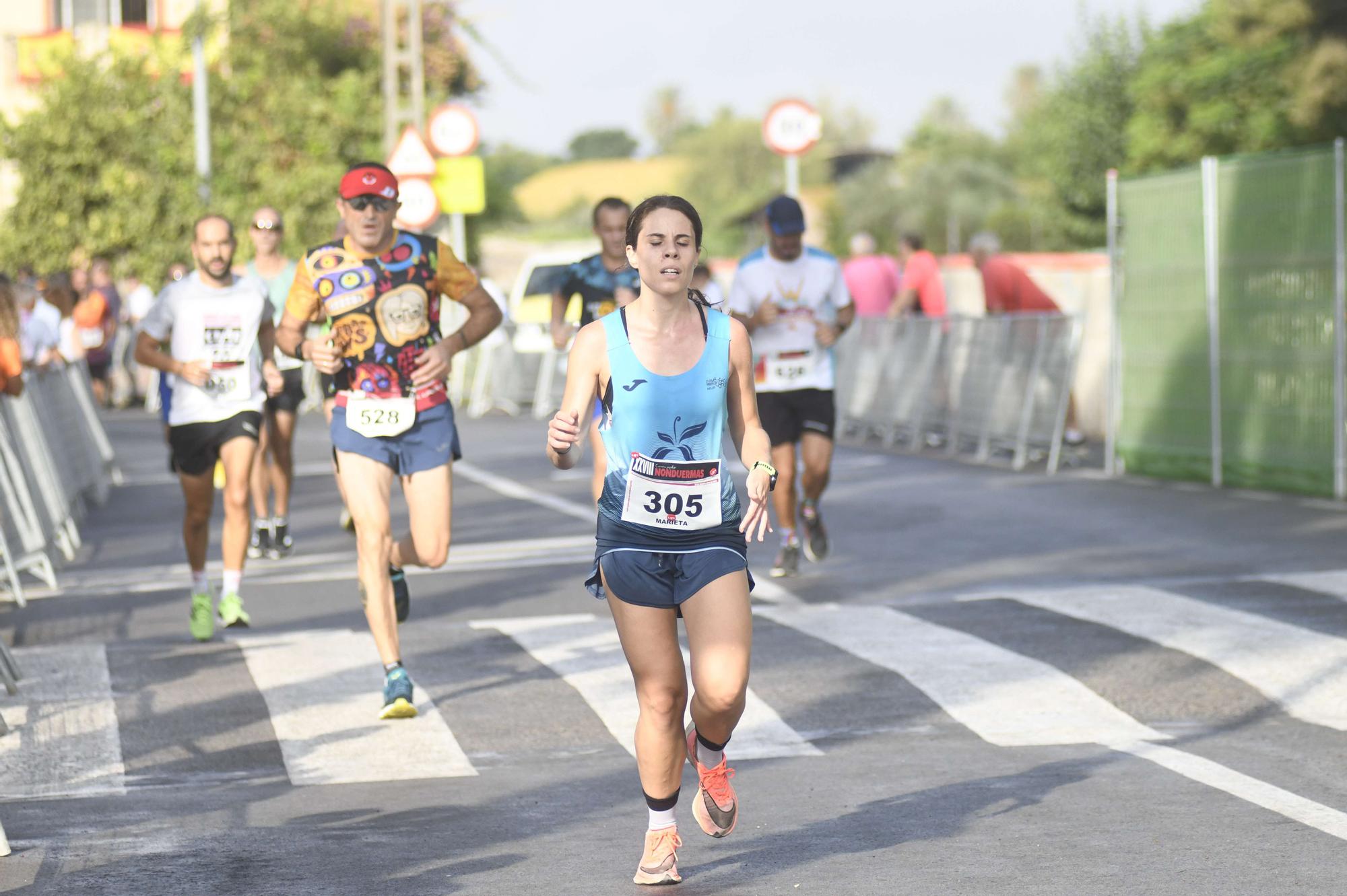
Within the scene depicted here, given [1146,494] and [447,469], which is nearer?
[447,469]

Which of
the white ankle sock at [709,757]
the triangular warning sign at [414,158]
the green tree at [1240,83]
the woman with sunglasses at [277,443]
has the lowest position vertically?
the white ankle sock at [709,757]

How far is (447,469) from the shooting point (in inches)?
334

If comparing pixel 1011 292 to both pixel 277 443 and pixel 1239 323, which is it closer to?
pixel 1239 323

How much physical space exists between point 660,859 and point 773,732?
2196 millimetres

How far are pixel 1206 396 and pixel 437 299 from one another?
9.43 meters

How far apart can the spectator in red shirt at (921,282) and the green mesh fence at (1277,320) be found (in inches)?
236

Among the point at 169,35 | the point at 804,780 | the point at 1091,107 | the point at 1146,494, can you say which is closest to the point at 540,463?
the point at 1146,494

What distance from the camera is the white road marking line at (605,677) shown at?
24.8 feet

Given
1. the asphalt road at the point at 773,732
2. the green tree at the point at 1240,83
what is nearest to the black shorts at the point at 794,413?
the asphalt road at the point at 773,732

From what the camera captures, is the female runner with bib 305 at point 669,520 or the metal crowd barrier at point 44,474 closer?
the female runner with bib 305 at point 669,520

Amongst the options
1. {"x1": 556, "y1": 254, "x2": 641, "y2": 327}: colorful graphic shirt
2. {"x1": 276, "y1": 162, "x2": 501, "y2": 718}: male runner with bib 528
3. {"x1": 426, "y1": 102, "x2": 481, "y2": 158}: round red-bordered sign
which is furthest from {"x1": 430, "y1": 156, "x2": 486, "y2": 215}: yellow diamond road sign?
{"x1": 276, "y1": 162, "x2": 501, "y2": 718}: male runner with bib 528

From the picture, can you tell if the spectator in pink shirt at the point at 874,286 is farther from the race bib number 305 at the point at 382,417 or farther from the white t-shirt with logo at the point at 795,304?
the race bib number 305 at the point at 382,417

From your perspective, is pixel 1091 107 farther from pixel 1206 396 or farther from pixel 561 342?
pixel 561 342

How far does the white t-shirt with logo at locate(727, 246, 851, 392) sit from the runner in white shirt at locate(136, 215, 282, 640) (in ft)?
8.77
